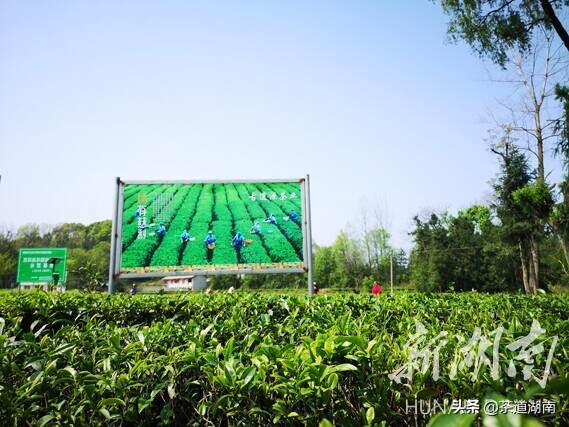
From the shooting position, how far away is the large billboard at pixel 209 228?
389 inches

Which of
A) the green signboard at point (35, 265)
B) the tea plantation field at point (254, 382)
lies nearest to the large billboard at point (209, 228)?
the tea plantation field at point (254, 382)

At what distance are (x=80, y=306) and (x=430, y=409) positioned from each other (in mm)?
4148

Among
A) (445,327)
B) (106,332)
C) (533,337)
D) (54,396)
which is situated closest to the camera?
(54,396)

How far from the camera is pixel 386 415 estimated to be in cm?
136

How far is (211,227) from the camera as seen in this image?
10.2 meters

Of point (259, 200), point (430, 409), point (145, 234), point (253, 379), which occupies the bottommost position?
point (430, 409)

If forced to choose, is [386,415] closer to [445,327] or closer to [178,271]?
[445,327]

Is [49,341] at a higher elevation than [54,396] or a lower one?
higher

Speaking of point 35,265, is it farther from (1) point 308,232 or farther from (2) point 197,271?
(1) point 308,232

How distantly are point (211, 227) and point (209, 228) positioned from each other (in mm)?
57

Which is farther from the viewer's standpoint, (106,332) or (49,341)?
(106,332)

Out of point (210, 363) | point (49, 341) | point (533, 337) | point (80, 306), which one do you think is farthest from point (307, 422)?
point (80, 306)

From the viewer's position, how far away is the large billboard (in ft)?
32.4

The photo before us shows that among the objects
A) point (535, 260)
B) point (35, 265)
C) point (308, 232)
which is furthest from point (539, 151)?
point (35, 265)
